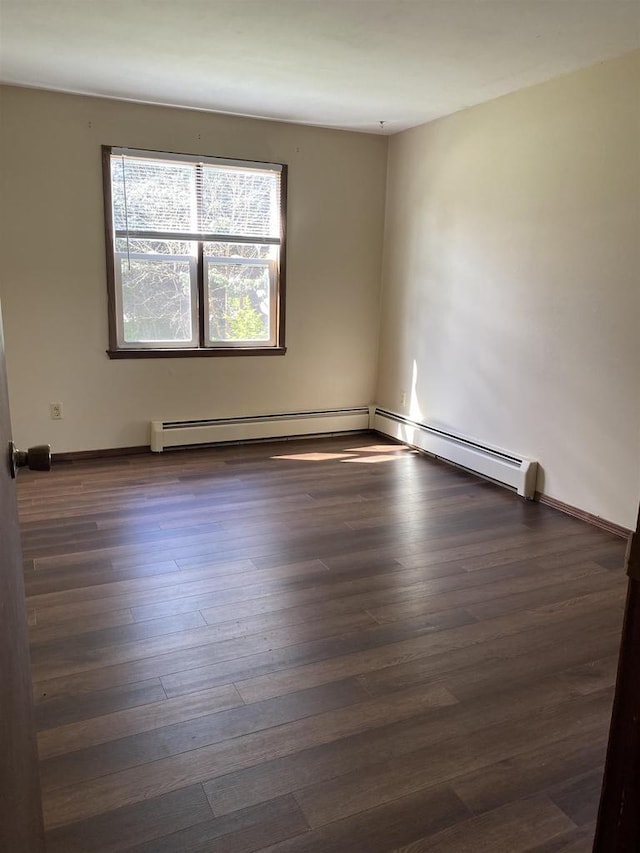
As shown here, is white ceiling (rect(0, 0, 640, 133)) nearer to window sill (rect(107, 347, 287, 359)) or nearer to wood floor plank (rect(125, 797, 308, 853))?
window sill (rect(107, 347, 287, 359))

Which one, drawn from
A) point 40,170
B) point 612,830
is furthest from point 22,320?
point 612,830

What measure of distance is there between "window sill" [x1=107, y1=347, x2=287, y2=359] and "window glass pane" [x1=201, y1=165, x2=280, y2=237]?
0.85 metres

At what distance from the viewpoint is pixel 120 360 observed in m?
4.57

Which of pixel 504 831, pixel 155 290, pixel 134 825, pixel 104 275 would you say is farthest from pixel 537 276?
pixel 134 825

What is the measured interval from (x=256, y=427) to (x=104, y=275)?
5.15 feet

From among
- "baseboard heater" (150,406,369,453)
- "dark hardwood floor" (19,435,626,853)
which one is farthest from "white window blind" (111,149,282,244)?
"dark hardwood floor" (19,435,626,853)

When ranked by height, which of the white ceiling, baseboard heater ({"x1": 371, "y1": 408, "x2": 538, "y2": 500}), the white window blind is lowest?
baseboard heater ({"x1": 371, "y1": 408, "x2": 538, "y2": 500})

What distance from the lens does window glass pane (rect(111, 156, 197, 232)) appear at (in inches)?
171

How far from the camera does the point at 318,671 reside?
219 cm

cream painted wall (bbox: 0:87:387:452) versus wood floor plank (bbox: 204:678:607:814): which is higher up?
cream painted wall (bbox: 0:87:387:452)

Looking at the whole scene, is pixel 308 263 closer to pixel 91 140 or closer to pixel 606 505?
pixel 91 140

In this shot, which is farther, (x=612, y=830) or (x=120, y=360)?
(x=120, y=360)

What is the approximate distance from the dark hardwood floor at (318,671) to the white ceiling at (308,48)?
2.39m

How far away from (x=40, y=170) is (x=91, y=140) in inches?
15.3
